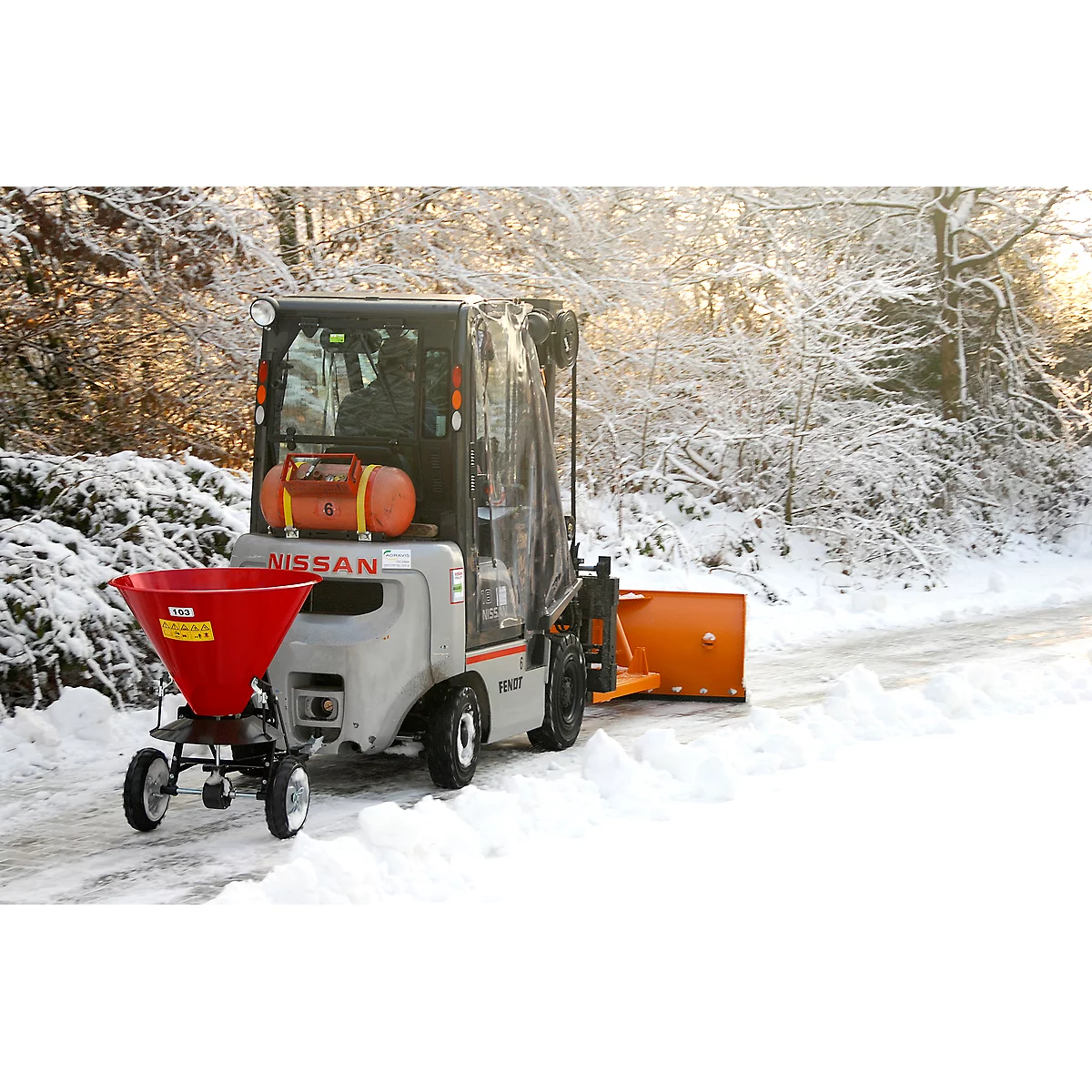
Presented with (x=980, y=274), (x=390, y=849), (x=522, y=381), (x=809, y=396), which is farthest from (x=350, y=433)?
(x=980, y=274)

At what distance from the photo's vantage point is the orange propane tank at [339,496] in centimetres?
573

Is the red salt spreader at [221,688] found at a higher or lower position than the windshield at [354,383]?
lower

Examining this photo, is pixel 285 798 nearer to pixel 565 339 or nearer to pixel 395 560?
pixel 395 560

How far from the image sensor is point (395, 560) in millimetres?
5668

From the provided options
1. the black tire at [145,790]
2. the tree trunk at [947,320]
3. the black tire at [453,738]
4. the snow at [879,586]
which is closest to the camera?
the black tire at [145,790]

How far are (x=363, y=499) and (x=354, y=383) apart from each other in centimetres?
65

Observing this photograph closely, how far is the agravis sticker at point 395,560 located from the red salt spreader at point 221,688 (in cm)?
33

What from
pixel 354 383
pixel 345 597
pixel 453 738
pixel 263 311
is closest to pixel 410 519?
pixel 345 597

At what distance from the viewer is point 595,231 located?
37.4 feet

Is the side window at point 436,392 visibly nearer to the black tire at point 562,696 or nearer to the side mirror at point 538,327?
the side mirror at point 538,327

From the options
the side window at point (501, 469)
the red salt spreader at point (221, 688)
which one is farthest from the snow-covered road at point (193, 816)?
the side window at point (501, 469)

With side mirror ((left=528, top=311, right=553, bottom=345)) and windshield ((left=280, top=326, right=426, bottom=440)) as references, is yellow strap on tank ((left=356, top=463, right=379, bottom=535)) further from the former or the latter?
side mirror ((left=528, top=311, right=553, bottom=345))

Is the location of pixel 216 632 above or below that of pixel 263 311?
below

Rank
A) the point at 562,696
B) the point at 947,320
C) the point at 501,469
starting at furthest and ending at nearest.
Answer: the point at 947,320
the point at 562,696
the point at 501,469
